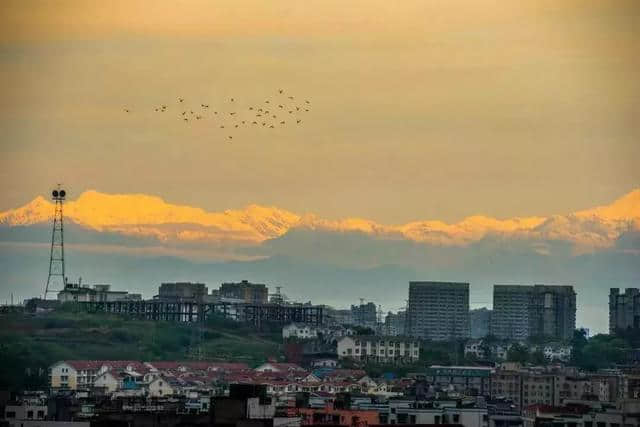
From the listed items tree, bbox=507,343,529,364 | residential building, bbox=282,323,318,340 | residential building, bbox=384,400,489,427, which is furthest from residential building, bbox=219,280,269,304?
residential building, bbox=384,400,489,427

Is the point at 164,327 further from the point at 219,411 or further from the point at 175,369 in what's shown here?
the point at 219,411

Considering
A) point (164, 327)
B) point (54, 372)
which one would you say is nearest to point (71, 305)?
point (164, 327)

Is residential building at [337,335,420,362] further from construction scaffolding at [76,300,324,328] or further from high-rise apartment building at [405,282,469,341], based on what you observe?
high-rise apartment building at [405,282,469,341]

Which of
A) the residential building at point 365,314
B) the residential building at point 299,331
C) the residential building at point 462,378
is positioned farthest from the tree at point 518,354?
the residential building at point 365,314

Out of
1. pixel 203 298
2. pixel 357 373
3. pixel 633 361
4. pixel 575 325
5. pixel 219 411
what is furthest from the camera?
pixel 575 325

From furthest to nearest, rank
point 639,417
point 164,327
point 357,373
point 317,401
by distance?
point 164,327, point 357,373, point 317,401, point 639,417

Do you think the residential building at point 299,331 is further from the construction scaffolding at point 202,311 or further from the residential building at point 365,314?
the residential building at point 365,314

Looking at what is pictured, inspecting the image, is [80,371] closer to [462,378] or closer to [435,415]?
[462,378]
